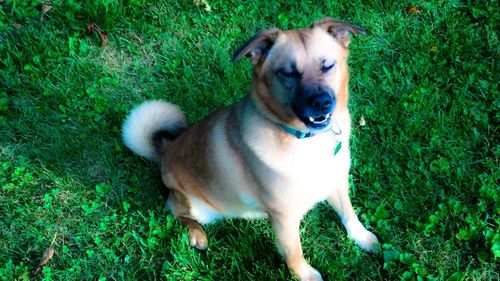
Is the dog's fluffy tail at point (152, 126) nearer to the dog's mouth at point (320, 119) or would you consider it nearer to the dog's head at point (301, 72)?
the dog's head at point (301, 72)

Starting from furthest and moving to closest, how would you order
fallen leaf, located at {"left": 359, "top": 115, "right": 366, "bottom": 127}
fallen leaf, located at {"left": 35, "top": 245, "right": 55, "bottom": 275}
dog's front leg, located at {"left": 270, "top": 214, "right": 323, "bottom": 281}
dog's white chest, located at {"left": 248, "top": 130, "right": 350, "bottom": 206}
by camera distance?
fallen leaf, located at {"left": 359, "top": 115, "right": 366, "bottom": 127} → fallen leaf, located at {"left": 35, "top": 245, "right": 55, "bottom": 275} → dog's front leg, located at {"left": 270, "top": 214, "right": 323, "bottom": 281} → dog's white chest, located at {"left": 248, "top": 130, "right": 350, "bottom": 206}

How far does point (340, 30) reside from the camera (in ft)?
8.95

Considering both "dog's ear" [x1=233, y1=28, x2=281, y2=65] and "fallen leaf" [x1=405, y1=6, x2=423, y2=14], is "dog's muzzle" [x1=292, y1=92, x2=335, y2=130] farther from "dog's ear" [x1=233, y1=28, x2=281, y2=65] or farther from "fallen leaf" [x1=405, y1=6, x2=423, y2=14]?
"fallen leaf" [x1=405, y1=6, x2=423, y2=14]

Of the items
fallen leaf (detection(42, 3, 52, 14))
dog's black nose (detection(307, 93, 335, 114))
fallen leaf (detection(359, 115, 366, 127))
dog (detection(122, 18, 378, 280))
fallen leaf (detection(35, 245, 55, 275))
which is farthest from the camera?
fallen leaf (detection(42, 3, 52, 14))

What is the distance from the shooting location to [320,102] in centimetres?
243

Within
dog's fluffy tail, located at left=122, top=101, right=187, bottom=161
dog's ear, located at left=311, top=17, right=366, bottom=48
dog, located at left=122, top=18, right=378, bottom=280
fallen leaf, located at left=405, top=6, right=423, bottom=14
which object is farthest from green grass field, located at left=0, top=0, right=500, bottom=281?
dog's ear, located at left=311, top=17, right=366, bottom=48

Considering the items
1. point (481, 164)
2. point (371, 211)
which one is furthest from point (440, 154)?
point (371, 211)

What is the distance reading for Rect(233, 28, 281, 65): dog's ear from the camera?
2527mm

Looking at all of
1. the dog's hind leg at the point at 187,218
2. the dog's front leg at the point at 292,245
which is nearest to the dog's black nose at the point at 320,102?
the dog's front leg at the point at 292,245

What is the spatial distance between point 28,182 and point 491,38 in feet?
13.0

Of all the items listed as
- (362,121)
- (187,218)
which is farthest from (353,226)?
(187,218)

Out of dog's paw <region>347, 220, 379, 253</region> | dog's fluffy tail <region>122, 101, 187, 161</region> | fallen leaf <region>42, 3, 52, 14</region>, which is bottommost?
dog's paw <region>347, 220, 379, 253</region>

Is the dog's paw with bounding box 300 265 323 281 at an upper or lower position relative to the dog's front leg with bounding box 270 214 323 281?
lower

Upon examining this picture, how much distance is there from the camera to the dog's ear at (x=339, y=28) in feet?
8.73
